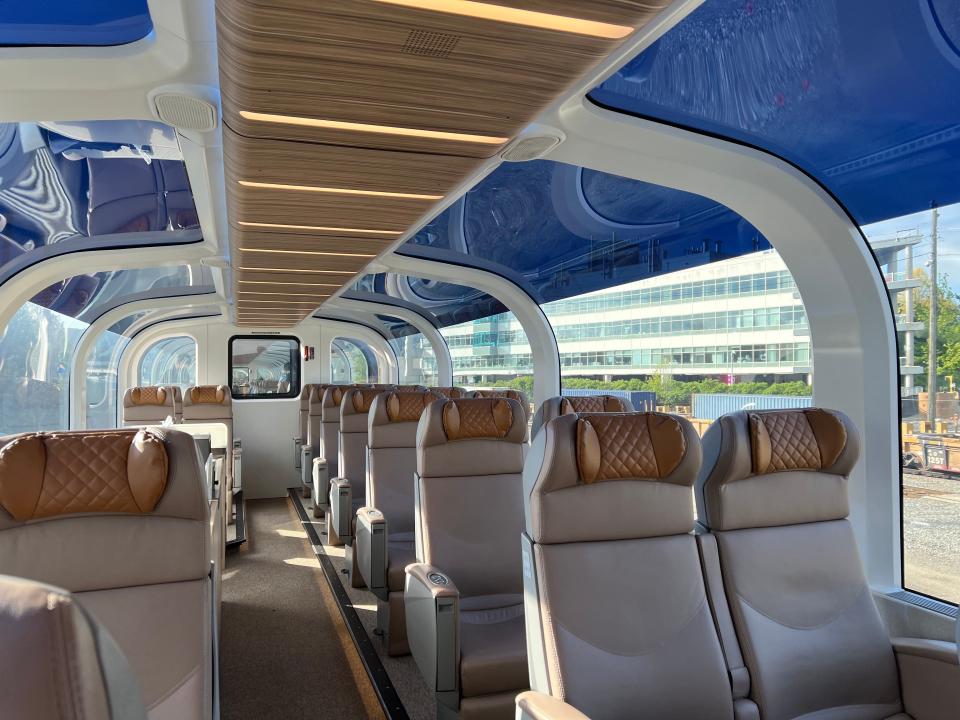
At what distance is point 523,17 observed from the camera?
5.24 feet

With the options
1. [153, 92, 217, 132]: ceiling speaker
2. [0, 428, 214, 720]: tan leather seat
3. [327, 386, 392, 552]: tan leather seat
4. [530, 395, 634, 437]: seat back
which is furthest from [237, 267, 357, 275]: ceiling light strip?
[0, 428, 214, 720]: tan leather seat

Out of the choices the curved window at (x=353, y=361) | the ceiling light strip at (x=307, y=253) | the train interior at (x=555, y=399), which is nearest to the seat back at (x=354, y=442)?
the train interior at (x=555, y=399)

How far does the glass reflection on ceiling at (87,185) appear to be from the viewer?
332cm

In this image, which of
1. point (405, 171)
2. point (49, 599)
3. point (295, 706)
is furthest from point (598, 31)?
point (295, 706)

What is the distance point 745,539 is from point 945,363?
142 centimetres

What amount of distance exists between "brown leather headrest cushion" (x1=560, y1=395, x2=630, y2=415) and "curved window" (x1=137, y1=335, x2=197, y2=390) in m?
7.89

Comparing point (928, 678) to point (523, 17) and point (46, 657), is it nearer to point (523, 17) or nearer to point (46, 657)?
point (523, 17)

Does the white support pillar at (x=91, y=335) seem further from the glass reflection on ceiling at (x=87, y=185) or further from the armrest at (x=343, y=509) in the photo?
the armrest at (x=343, y=509)

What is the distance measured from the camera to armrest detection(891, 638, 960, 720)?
2119 mm

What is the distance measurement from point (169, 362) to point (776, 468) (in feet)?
43.4

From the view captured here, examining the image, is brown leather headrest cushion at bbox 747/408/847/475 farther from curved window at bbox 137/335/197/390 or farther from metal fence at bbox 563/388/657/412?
curved window at bbox 137/335/197/390

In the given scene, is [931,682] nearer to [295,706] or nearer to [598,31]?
[598,31]

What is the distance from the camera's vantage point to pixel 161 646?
1.94 m

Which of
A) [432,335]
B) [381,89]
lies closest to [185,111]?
[381,89]
